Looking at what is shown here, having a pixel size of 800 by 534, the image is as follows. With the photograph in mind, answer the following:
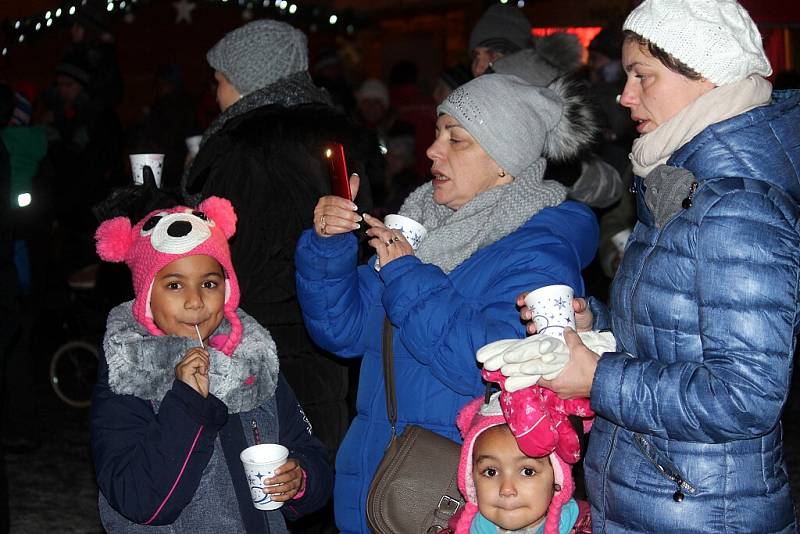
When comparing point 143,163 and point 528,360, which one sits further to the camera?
point 143,163

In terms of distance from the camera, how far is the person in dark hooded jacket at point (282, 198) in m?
3.97

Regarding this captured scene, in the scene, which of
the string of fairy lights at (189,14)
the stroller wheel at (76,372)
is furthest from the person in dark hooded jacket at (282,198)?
the string of fairy lights at (189,14)

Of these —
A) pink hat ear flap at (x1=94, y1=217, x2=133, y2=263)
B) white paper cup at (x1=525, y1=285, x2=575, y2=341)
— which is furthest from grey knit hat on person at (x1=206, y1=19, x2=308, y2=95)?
white paper cup at (x1=525, y1=285, x2=575, y2=341)

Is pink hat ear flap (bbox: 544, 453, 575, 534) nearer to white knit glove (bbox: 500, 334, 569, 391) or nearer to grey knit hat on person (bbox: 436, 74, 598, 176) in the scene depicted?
white knit glove (bbox: 500, 334, 569, 391)

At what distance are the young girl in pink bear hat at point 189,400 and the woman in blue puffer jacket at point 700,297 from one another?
1.03 meters

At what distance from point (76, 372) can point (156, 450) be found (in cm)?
527

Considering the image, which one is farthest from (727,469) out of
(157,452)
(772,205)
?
(157,452)

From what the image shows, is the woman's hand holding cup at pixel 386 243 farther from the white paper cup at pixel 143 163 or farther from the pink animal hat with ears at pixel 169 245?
A: the white paper cup at pixel 143 163

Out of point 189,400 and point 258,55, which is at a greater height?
point 258,55

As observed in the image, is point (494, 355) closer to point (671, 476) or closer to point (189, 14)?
point (671, 476)

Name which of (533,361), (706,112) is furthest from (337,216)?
(706,112)

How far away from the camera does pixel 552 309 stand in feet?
7.99

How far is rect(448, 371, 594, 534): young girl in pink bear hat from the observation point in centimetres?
264

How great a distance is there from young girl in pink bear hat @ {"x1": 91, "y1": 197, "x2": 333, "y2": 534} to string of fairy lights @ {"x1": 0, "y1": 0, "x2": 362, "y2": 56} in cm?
672
